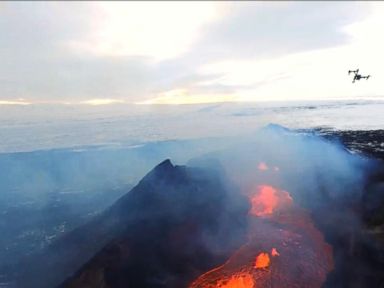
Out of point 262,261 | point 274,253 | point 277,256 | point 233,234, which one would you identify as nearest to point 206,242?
point 233,234

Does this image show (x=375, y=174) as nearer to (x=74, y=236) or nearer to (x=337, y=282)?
(x=337, y=282)

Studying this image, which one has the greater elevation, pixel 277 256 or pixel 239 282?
pixel 277 256

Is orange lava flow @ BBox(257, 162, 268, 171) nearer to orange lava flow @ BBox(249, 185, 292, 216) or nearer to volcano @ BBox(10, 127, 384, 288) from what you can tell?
volcano @ BBox(10, 127, 384, 288)

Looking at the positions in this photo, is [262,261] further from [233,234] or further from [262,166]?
→ [262,166]

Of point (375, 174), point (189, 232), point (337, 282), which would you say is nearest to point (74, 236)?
point (189, 232)

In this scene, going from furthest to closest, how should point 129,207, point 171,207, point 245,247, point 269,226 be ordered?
point 129,207
point 171,207
point 269,226
point 245,247

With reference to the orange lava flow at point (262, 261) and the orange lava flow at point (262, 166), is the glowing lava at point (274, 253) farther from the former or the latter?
the orange lava flow at point (262, 166)
